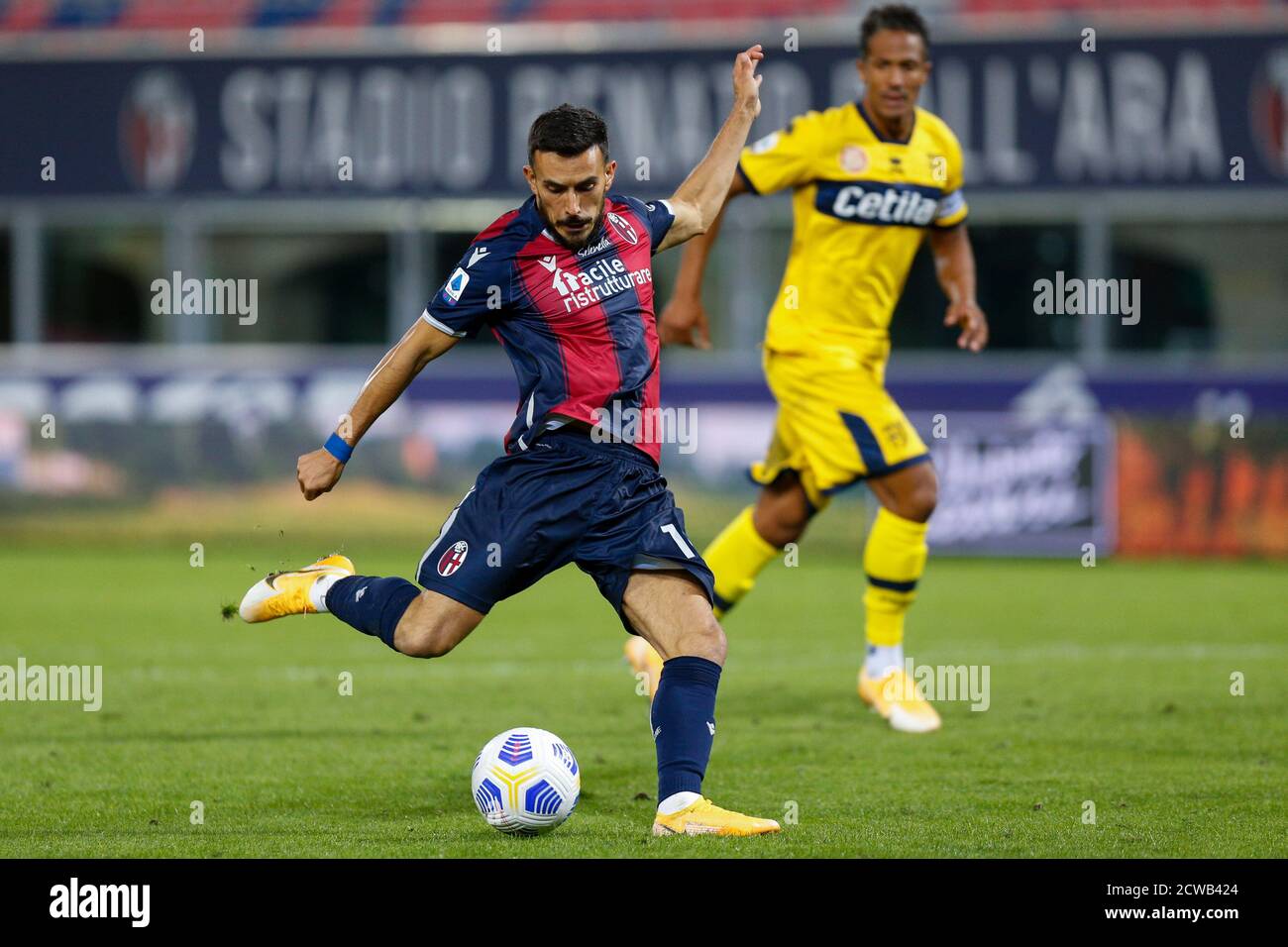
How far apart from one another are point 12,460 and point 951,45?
8.46 metres

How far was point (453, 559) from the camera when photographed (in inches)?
219

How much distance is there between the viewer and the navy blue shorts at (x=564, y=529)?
5.47 meters

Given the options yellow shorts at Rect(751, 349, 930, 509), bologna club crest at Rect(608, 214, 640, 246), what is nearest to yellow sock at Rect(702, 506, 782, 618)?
yellow shorts at Rect(751, 349, 930, 509)

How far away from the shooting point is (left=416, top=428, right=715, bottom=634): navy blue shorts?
547cm

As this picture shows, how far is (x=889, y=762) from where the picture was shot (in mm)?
6430

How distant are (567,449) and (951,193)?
2.80 m

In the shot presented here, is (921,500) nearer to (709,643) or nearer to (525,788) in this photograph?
(709,643)

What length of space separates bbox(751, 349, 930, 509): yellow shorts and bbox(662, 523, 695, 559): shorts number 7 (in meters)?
2.04

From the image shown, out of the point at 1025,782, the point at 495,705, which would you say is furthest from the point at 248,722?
the point at 1025,782

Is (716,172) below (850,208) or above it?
below

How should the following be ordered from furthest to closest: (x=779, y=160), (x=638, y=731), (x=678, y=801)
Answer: (x=779, y=160), (x=638, y=731), (x=678, y=801)
